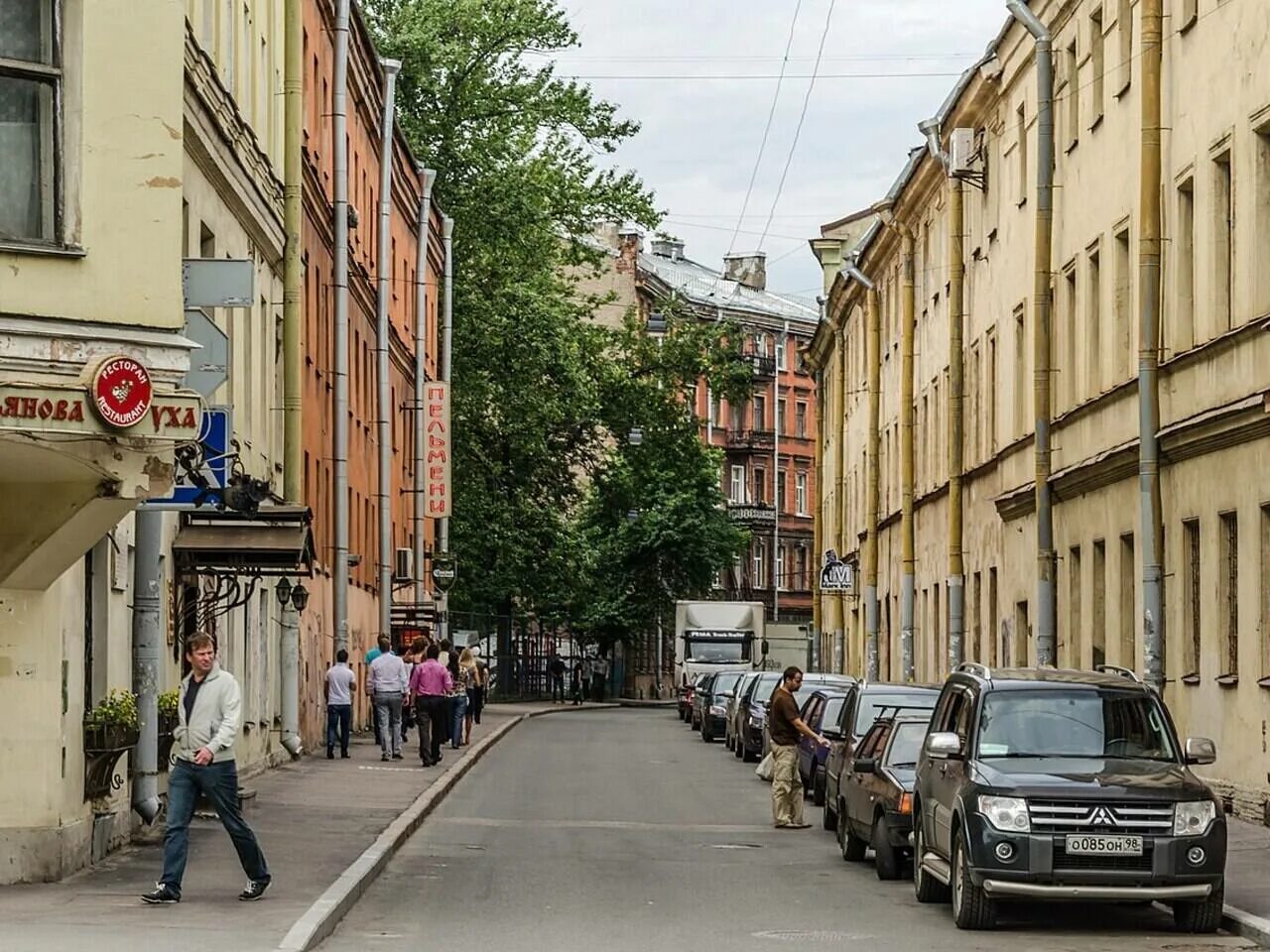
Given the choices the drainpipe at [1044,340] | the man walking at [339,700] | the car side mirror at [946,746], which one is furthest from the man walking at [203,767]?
the man walking at [339,700]

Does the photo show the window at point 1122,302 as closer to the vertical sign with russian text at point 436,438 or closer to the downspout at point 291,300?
the downspout at point 291,300

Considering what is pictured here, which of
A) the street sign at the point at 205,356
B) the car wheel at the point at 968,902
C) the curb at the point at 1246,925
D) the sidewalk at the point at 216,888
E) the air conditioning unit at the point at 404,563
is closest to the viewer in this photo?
the sidewalk at the point at 216,888

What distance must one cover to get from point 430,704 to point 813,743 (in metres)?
8.53

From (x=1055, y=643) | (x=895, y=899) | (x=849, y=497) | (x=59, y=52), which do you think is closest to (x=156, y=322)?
(x=59, y=52)

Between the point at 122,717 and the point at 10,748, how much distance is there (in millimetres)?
1837

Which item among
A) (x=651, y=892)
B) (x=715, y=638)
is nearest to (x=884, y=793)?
(x=651, y=892)

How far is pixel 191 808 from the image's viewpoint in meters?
15.8

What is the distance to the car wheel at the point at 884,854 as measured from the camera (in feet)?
63.1

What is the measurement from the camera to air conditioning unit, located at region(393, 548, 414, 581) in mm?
56344

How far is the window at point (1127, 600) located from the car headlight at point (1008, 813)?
627 inches

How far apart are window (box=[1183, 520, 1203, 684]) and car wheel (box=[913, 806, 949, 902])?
10.1 metres

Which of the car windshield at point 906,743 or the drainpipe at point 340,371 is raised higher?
the drainpipe at point 340,371

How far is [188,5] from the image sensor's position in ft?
82.2

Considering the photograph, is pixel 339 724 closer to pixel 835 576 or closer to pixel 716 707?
pixel 716 707
